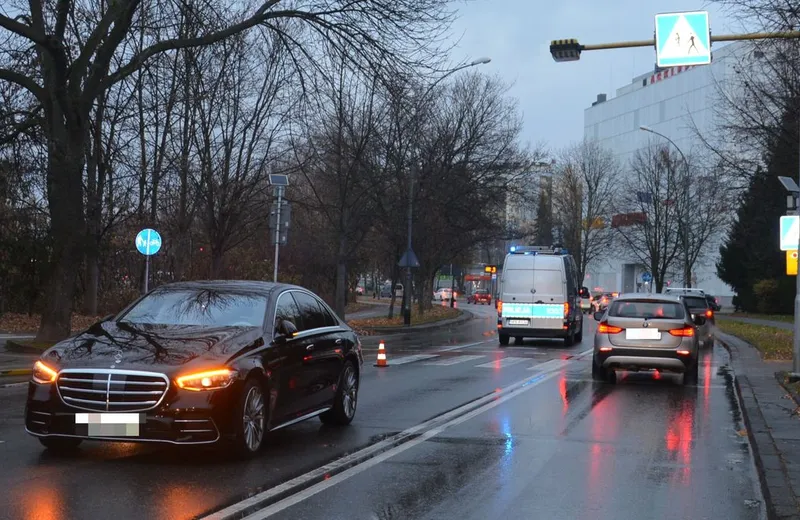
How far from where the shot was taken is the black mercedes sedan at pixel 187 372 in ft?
24.9

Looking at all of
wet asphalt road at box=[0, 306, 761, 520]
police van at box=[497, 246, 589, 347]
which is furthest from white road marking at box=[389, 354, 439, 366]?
wet asphalt road at box=[0, 306, 761, 520]

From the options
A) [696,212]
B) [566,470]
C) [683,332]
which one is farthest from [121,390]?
[696,212]

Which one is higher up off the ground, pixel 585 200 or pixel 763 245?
pixel 585 200

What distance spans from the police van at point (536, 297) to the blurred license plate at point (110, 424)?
19101 mm

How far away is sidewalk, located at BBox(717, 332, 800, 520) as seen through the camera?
7023mm

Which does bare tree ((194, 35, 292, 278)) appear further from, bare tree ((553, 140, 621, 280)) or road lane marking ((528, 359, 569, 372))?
bare tree ((553, 140, 621, 280))

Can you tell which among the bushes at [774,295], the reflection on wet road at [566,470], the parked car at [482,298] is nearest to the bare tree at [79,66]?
the reflection on wet road at [566,470]

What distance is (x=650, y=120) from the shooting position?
9275 centimetres

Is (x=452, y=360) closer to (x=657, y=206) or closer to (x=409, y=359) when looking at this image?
(x=409, y=359)

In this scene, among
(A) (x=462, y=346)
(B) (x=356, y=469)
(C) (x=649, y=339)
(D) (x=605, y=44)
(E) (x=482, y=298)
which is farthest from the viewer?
(E) (x=482, y=298)

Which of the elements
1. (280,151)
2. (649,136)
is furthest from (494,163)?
(649,136)

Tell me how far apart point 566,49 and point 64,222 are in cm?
1037

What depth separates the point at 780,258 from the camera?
50031 mm

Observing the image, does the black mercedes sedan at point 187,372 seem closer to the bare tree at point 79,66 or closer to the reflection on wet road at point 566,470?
the reflection on wet road at point 566,470
